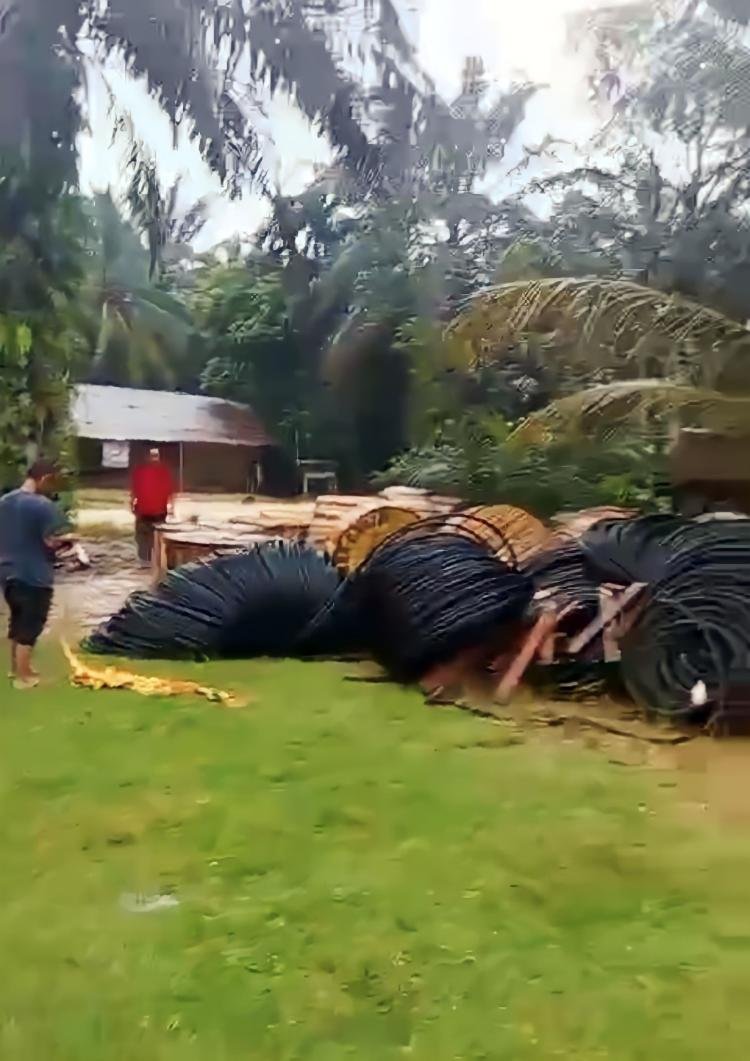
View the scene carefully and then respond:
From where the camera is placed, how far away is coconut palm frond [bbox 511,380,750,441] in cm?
544

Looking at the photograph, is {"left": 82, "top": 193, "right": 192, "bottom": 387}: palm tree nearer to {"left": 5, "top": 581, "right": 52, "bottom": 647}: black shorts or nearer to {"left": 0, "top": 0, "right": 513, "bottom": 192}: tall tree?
{"left": 0, "top": 0, "right": 513, "bottom": 192}: tall tree

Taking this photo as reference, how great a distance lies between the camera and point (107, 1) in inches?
198

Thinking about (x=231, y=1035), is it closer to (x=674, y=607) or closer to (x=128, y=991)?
(x=128, y=991)

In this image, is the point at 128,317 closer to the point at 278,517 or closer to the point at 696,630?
the point at 278,517

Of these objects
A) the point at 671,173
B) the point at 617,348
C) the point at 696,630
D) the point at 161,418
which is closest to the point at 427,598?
the point at 696,630

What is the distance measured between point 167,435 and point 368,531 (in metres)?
1.03

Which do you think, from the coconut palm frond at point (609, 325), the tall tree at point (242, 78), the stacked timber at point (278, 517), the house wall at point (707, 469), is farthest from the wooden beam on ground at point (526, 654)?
the tall tree at point (242, 78)

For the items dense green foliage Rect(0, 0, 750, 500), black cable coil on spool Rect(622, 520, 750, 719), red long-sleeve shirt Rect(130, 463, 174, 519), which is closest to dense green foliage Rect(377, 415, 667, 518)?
dense green foliage Rect(0, 0, 750, 500)

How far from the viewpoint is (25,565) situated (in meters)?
4.83

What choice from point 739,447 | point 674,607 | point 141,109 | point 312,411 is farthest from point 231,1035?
point 141,109

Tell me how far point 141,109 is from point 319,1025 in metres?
4.08

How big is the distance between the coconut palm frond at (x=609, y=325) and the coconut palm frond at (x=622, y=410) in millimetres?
175

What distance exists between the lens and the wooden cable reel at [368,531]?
5.55 m

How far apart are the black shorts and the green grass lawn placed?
502 mm
